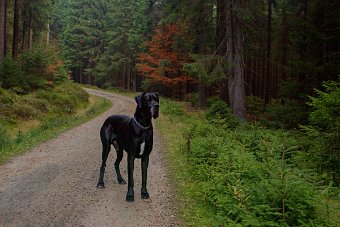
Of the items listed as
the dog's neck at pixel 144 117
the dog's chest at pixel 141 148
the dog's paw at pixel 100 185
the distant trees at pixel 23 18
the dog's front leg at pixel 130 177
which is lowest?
the dog's paw at pixel 100 185

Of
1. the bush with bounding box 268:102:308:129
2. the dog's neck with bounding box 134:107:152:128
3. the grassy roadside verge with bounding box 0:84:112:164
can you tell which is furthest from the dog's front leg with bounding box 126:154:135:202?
the bush with bounding box 268:102:308:129

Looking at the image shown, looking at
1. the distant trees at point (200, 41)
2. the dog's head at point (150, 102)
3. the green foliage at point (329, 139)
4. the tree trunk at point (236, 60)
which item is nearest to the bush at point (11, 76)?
the distant trees at point (200, 41)

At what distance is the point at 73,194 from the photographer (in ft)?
23.4

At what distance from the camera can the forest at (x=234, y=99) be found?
213 inches

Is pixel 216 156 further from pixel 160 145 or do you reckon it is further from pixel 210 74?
pixel 210 74

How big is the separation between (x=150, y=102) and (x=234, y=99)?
11.9 metres

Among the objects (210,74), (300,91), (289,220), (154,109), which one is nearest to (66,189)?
(154,109)

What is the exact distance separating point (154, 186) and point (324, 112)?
A: 4327 millimetres

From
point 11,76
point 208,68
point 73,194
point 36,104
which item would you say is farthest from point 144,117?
point 11,76

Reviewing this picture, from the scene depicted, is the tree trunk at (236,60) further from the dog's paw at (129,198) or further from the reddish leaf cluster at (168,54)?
the reddish leaf cluster at (168,54)

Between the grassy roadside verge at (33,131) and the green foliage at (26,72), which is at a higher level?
the green foliage at (26,72)

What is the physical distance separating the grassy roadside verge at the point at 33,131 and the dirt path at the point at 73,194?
93cm

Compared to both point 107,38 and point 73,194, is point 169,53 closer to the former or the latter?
point 107,38

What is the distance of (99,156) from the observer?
11.0 m
